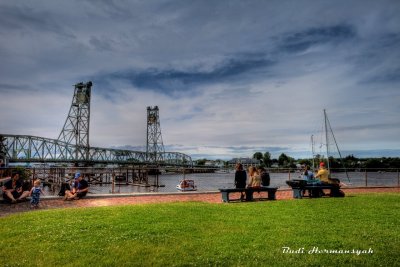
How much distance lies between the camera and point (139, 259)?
5695mm

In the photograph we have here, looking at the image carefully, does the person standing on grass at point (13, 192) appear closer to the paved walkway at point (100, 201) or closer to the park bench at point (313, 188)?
→ the paved walkway at point (100, 201)

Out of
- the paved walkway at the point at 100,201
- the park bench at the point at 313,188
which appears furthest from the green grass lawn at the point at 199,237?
the park bench at the point at 313,188

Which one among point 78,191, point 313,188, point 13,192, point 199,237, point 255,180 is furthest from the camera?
point 78,191

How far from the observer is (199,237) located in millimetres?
7102

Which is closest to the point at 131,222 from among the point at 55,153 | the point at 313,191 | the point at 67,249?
the point at 67,249

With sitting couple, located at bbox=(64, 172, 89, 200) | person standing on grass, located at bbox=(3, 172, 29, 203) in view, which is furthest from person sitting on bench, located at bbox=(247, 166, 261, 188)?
person standing on grass, located at bbox=(3, 172, 29, 203)

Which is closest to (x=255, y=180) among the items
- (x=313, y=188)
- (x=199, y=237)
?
(x=313, y=188)

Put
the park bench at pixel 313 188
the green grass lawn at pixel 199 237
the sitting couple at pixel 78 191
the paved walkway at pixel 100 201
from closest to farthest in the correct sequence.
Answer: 1. the green grass lawn at pixel 199 237
2. the paved walkway at pixel 100 201
3. the sitting couple at pixel 78 191
4. the park bench at pixel 313 188

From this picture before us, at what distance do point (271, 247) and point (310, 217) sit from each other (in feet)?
11.0

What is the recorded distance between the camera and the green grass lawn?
18.7ft

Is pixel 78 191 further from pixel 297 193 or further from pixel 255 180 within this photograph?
pixel 297 193

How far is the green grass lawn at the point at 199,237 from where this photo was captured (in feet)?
18.7

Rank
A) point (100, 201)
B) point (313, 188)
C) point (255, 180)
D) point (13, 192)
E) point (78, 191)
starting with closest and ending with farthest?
1. point (13, 192)
2. point (100, 201)
3. point (313, 188)
4. point (255, 180)
5. point (78, 191)

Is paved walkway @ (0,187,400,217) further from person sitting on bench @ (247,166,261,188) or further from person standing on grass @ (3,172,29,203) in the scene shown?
person sitting on bench @ (247,166,261,188)
